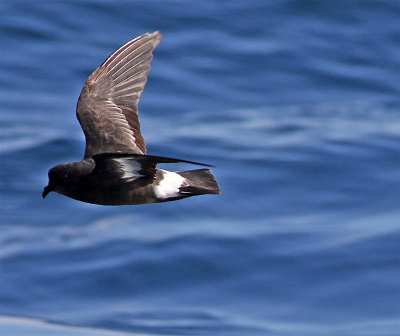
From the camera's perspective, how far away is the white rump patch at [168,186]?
6902 millimetres

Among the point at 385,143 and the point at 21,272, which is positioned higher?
the point at 385,143

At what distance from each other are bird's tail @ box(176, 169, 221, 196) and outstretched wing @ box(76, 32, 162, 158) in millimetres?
556

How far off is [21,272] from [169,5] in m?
9.06

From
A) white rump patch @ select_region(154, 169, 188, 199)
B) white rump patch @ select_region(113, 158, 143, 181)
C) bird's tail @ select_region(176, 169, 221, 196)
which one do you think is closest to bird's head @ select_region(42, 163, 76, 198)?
white rump patch @ select_region(113, 158, 143, 181)

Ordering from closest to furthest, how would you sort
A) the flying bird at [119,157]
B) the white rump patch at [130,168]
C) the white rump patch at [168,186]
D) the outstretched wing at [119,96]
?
the white rump patch at [130,168]
the flying bird at [119,157]
the white rump patch at [168,186]
the outstretched wing at [119,96]

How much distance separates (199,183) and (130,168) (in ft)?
2.29

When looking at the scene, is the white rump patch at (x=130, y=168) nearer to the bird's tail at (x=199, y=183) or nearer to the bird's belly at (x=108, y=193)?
the bird's belly at (x=108, y=193)

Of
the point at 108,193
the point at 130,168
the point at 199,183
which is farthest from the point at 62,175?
the point at 199,183

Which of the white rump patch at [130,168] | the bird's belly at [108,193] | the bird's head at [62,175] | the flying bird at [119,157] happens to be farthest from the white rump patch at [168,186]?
the bird's head at [62,175]

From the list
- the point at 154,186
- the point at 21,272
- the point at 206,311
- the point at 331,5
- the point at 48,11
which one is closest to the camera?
the point at 154,186

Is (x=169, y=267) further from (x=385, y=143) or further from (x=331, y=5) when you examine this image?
(x=331, y=5)

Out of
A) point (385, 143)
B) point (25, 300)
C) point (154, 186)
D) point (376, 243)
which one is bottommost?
point (154, 186)

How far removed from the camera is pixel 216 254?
22500 millimetres

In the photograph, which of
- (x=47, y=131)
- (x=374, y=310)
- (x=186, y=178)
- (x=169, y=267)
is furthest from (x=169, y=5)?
(x=186, y=178)
